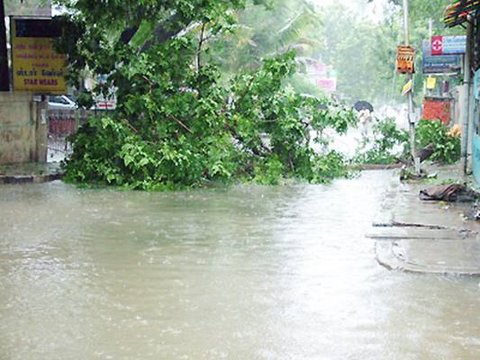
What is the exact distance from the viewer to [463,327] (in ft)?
22.1

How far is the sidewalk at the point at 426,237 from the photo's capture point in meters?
8.79

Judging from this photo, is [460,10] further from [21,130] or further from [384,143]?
[21,130]

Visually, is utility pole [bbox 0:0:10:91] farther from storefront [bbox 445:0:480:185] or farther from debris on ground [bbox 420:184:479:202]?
debris on ground [bbox 420:184:479:202]

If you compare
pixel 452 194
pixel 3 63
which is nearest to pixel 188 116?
pixel 3 63

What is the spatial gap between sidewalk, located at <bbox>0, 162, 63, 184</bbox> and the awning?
9.70 m

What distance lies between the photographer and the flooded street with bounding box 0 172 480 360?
629cm

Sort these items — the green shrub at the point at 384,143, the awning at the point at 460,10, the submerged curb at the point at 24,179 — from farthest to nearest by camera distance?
the green shrub at the point at 384,143 → the submerged curb at the point at 24,179 → the awning at the point at 460,10

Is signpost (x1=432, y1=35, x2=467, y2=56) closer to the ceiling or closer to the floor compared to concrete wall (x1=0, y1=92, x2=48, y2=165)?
closer to the ceiling

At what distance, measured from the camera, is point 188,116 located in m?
19.0

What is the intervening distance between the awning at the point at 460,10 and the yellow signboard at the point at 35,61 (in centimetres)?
1040

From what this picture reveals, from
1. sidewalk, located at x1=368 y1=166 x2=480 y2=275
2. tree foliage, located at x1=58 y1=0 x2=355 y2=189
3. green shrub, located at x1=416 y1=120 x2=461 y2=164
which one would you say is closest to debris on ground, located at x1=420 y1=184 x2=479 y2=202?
sidewalk, located at x1=368 y1=166 x2=480 y2=275

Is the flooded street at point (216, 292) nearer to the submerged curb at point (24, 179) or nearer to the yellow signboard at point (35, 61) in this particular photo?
the submerged curb at point (24, 179)

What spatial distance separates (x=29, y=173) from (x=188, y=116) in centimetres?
404

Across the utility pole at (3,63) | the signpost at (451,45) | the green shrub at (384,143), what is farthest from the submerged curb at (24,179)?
the signpost at (451,45)
